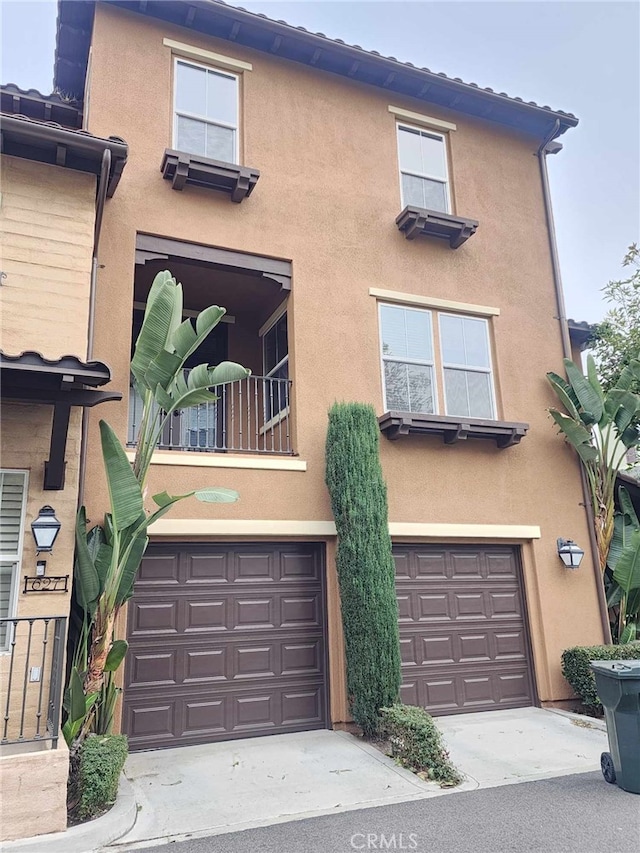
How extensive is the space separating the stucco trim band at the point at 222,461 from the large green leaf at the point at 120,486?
1.40m

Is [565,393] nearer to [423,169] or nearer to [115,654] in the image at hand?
[423,169]

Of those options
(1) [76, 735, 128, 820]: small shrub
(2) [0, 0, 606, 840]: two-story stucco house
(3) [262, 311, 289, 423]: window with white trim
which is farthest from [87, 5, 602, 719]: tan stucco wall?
(1) [76, 735, 128, 820]: small shrub

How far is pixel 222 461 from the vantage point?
8.05 m

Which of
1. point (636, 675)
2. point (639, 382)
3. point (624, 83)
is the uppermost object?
point (624, 83)

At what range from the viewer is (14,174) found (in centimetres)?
686

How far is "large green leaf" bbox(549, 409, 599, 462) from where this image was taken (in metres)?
9.83

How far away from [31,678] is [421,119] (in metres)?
10.4

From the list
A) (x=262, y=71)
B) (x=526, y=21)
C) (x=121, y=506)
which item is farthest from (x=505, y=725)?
(x=526, y=21)

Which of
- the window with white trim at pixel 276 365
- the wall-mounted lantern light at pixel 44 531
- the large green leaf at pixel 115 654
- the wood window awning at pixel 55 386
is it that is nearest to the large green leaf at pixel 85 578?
the wall-mounted lantern light at pixel 44 531

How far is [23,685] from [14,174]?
5.33 metres

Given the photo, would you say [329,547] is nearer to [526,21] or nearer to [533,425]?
[533,425]

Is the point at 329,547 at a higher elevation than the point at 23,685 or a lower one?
higher
